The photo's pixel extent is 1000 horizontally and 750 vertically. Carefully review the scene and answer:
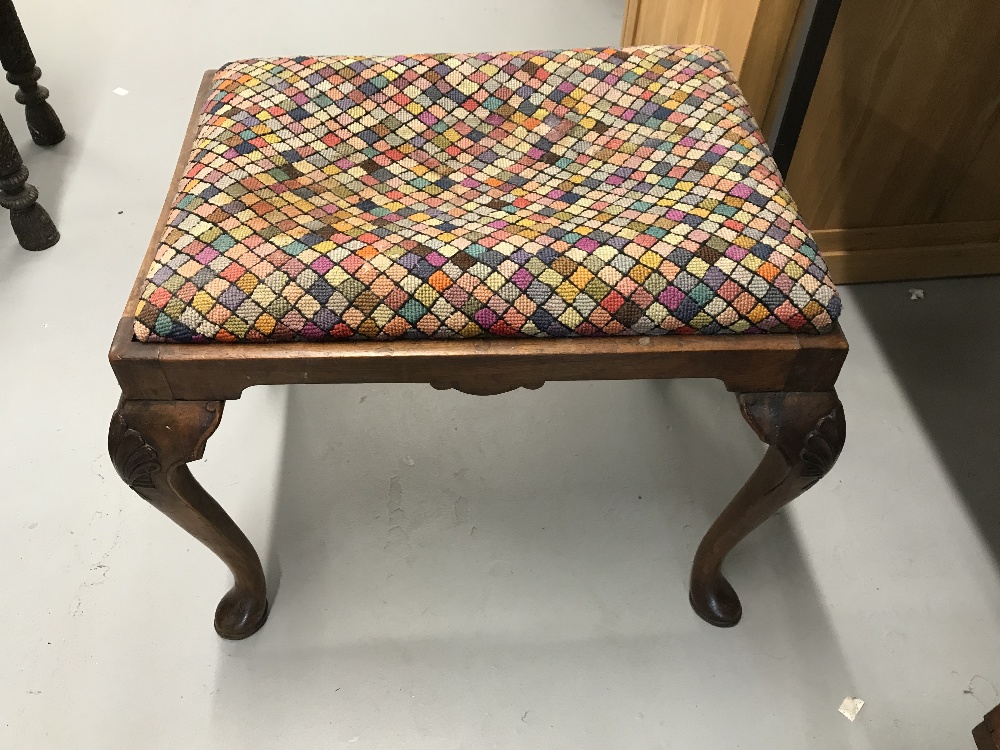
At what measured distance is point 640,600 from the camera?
3.47 ft

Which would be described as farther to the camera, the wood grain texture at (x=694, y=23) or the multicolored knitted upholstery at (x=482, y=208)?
the wood grain texture at (x=694, y=23)

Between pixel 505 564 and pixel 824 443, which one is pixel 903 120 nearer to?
pixel 824 443

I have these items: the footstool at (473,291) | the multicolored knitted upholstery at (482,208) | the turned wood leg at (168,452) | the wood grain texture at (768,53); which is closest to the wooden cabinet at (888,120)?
the wood grain texture at (768,53)

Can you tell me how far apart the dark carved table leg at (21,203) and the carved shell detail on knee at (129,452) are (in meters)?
0.93

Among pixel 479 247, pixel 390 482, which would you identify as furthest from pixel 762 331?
pixel 390 482

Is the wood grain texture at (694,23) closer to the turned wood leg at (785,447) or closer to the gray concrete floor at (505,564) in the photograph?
the gray concrete floor at (505,564)

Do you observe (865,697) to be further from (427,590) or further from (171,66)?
(171,66)

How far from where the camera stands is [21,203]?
1465 millimetres

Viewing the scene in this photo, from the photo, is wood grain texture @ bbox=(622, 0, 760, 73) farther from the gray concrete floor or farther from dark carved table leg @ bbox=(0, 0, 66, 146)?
dark carved table leg @ bbox=(0, 0, 66, 146)

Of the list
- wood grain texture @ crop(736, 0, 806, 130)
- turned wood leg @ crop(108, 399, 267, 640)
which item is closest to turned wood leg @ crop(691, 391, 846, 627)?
turned wood leg @ crop(108, 399, 267, 640)

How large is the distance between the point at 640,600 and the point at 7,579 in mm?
821

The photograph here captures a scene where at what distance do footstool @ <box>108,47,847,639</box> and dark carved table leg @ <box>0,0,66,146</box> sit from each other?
981 mm

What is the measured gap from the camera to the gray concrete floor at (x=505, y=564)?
964 mm

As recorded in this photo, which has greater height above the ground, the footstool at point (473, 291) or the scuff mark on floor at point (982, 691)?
the footstool at point (473, 291)
